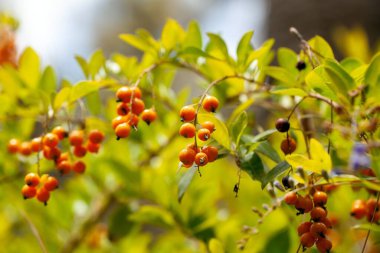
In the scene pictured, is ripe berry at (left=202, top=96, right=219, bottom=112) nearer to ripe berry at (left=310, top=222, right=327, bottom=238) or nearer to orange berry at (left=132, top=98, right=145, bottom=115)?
orange berry at (left=132, top=98, right=145, bottom=115)

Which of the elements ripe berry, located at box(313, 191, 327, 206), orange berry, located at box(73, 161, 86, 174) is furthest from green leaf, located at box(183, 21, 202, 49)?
ripe berry, located at box(313, 191, 327, 206)

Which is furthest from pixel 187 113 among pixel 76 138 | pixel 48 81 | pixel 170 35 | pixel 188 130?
pixel 48 81

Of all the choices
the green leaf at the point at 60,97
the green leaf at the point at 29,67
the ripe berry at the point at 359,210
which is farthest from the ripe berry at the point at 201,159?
the green leaf at the point at 29,67

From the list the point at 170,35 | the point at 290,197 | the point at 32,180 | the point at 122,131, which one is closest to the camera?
the point at 290,197

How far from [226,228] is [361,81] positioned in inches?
26.4

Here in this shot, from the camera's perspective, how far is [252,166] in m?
1.10

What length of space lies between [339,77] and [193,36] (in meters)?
0.58

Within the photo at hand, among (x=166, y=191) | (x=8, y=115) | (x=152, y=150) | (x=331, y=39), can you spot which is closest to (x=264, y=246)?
(x=166, y=191)

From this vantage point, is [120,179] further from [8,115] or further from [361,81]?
[361,81]

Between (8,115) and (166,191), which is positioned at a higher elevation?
(8,115)

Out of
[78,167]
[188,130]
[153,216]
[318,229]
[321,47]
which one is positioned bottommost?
[153,216]

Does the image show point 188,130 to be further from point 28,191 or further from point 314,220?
point 28,191

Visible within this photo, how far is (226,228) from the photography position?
157cm

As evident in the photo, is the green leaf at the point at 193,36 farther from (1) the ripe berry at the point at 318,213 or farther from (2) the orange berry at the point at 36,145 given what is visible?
(1) the ripe berry at the point at 318,213
